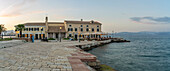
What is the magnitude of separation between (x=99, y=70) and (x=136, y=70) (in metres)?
4.71

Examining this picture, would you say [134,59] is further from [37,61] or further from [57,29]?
[57,29]

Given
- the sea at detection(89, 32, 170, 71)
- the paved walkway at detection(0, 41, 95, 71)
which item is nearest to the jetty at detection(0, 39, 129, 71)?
the paved walkway at detection(0, 41, 95, 71)

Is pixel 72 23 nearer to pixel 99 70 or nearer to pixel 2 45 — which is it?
pixel 2 45

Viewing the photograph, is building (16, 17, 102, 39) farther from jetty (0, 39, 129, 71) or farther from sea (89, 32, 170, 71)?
jetty (0, 39, 129, 71)

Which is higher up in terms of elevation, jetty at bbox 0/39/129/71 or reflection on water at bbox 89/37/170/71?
jetty at bbox 0/39/129/71

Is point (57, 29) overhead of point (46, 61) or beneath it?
overhead

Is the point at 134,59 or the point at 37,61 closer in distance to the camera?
the point at 37,61

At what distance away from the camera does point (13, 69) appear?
233 inches

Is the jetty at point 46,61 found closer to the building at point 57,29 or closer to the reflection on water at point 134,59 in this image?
the reflection on water at point 134,59

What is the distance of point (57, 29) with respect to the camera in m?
50.2

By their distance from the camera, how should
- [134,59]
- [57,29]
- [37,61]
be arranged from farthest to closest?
1. [57,29]
2. [134,59]
3. [37,61]

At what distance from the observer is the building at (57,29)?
49.2 metres

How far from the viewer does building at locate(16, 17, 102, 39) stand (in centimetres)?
4919

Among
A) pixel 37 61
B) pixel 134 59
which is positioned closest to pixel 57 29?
pixel 134 59
